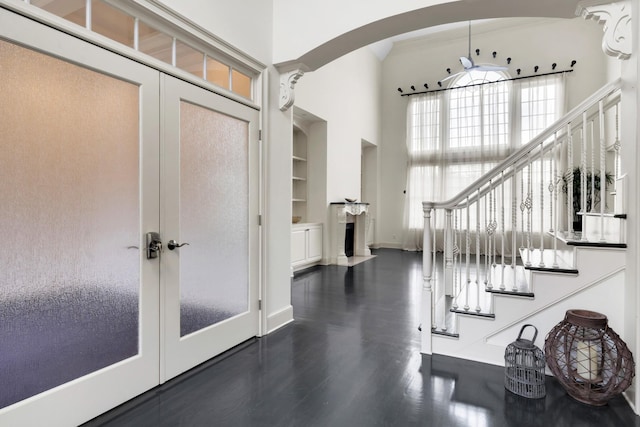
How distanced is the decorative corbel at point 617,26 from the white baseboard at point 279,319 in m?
3.24

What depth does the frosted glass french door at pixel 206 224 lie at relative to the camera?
2400 millimetres

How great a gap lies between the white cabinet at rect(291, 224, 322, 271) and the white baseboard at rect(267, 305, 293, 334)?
2.32 m

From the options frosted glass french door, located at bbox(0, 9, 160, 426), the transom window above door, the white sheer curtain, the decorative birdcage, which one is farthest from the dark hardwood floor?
the white sheer curtain

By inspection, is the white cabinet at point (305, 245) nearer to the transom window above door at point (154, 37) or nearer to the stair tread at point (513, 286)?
the transom window above door at point (154, 37)

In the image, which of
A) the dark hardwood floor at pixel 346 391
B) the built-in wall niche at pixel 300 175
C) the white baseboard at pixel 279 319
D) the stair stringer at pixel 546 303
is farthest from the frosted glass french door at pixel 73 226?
the built-in wall niche at pixel 300 175

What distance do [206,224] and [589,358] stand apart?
269cm

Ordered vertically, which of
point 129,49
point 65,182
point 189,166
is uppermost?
point 129,49

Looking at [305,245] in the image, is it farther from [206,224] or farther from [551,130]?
[551,130]

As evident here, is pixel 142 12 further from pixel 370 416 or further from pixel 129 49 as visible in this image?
pixel 370 416

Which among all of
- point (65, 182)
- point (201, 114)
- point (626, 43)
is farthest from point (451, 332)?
point (65, 182)

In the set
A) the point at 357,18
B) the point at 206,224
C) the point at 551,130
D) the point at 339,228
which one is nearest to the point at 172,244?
the point at 206,224

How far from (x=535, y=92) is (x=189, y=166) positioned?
314 inches

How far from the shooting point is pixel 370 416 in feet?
6.56

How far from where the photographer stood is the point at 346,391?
2.27 metres
